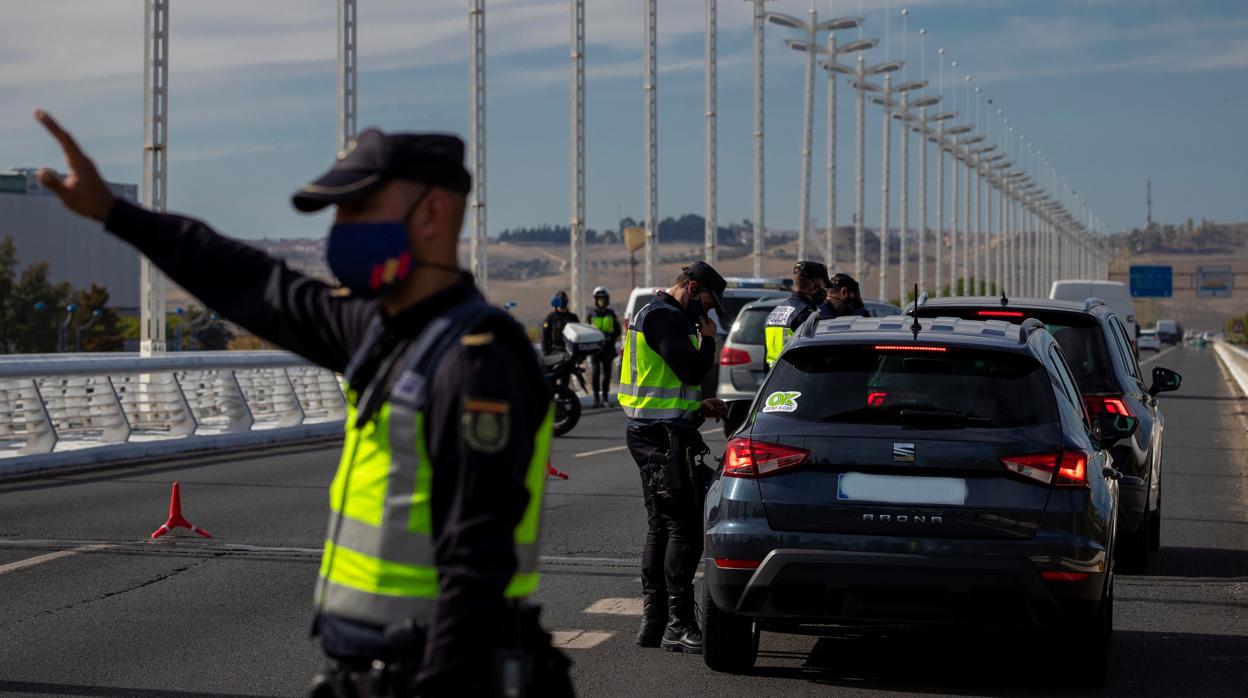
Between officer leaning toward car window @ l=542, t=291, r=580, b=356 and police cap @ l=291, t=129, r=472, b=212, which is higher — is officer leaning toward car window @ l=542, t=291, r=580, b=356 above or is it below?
below

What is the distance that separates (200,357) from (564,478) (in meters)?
6.38

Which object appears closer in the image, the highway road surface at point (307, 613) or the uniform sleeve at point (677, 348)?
the highway road surface at point (307, 613)

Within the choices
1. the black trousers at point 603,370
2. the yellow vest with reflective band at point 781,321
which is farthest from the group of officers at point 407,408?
the black trousers at point 603,370

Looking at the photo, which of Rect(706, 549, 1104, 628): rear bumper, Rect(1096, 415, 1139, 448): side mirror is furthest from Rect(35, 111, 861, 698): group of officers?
Rect(1096, 415, 1139, 448): side mirror

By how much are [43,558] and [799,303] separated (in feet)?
17.4

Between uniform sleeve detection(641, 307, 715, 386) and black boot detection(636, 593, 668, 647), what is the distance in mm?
1010

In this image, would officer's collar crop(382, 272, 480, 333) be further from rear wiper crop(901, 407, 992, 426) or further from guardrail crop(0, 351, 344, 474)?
guardrail crop(0, 351, 344, 474)

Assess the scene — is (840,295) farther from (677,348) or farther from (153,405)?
(153,405)

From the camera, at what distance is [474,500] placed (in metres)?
3.00

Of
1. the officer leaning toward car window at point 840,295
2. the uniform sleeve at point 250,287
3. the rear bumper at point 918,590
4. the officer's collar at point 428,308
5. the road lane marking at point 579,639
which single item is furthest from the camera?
the officer leaning toward car window at point 840,295

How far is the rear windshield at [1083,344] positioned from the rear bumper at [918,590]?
3.89 meters

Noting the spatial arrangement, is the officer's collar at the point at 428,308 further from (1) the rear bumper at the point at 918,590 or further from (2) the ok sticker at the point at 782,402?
(2) the ok sticker at the point at 782,402

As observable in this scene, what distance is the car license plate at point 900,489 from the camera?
718 centimetres

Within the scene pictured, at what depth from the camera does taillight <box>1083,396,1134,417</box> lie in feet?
35.6
